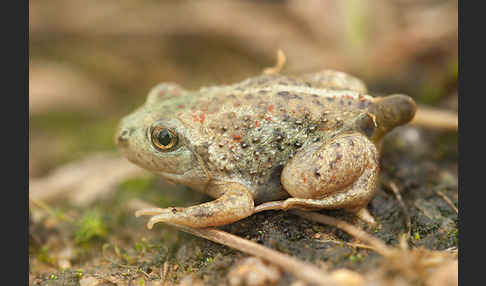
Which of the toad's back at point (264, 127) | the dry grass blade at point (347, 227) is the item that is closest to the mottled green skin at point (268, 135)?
the toad's back at point (264, 127)

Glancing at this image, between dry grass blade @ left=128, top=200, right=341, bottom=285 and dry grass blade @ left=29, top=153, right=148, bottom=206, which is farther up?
dry grass blade @ left=29, top=153, right=148, bottom=206

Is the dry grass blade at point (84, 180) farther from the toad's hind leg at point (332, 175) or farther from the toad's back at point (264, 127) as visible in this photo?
the toad's hind leg at point (332, 175)

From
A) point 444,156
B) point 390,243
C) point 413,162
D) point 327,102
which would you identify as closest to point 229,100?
point 327,102

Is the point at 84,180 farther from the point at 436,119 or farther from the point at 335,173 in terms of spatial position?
the point at 436,119

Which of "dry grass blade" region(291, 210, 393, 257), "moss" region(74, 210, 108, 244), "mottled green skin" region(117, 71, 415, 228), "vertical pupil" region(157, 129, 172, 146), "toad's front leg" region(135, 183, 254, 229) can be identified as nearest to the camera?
"dry grass blade" region(291, 210, 393, 257)

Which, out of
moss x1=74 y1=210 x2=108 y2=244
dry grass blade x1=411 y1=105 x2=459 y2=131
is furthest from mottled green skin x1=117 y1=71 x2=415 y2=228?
dry grass blade x1=411 y1=105 x2=459 y2=131

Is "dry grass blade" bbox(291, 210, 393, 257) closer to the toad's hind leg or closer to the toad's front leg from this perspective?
the toad's hind leg

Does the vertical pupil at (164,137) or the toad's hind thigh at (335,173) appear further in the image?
the vertical pupil at (164,137)
